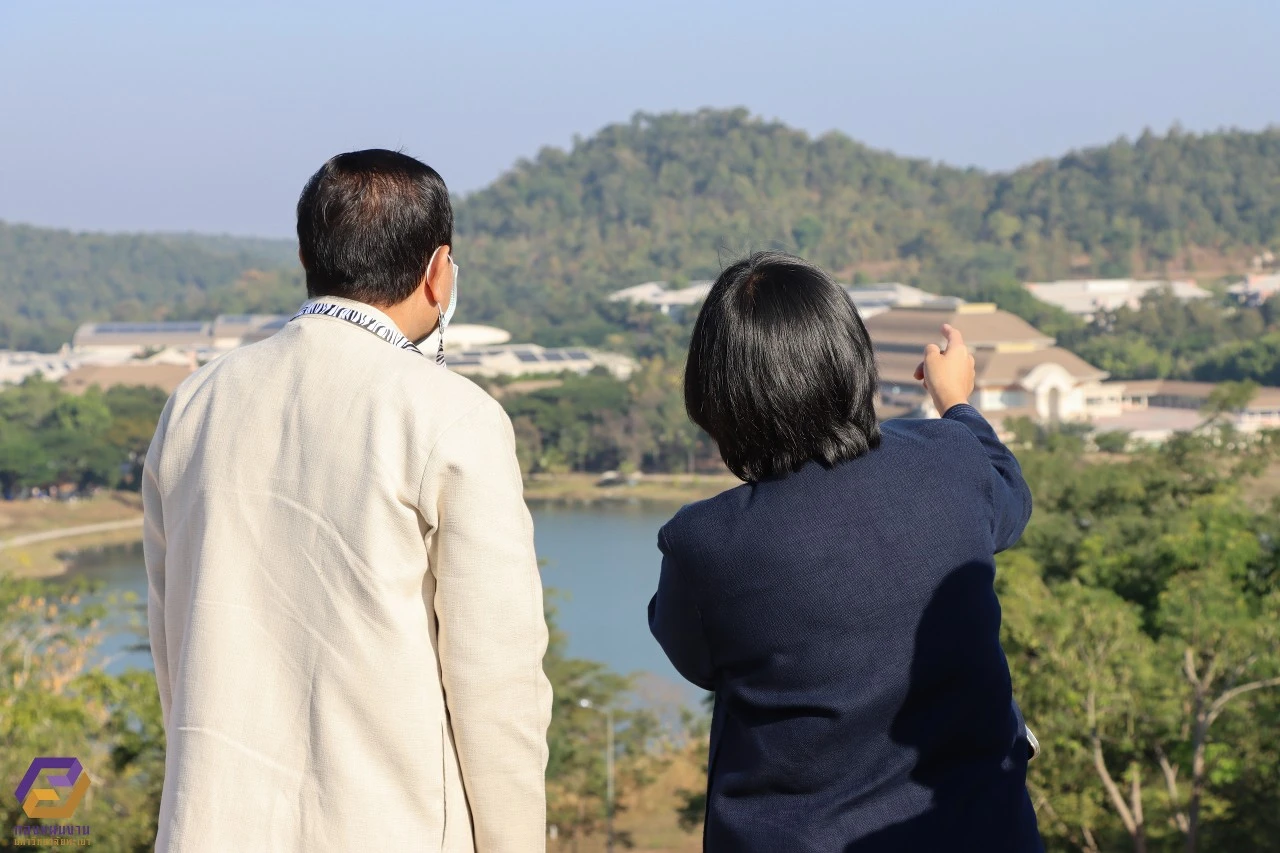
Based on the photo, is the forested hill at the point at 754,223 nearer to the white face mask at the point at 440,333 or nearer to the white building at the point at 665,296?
the white building at the point at 665,296

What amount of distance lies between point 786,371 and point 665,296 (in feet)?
130

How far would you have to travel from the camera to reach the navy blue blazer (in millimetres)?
825

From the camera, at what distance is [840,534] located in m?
0.83

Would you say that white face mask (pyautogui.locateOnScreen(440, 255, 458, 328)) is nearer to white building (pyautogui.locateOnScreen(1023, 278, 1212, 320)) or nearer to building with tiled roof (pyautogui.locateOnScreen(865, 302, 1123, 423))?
building with tiled roof (pyautogui.locateOnScreen(865, 302, 1123, 423))

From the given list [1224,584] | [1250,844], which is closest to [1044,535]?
[1224,584]

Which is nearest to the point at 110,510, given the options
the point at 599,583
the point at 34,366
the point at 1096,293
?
the point at 599,583

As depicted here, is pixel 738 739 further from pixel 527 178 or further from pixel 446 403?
pixel 527 178

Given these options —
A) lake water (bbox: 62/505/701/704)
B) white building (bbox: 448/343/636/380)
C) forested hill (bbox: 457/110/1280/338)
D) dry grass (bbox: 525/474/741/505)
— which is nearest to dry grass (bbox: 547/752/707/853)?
lake water (bbox: 62/505/701/704)

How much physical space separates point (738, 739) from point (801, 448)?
7.2 inches

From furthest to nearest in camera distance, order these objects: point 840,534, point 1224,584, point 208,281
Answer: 1. point 208,281
2. point 1224,584
3. point 840,534

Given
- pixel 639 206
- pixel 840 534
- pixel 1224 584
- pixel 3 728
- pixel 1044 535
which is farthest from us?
pixel 639 206

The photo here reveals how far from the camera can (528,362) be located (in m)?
30.8

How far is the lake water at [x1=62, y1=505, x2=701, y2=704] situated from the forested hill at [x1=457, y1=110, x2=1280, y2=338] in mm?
18231

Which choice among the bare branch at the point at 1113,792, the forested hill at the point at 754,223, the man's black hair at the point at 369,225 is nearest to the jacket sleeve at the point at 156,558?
the man's black hair at the point at 369,225
